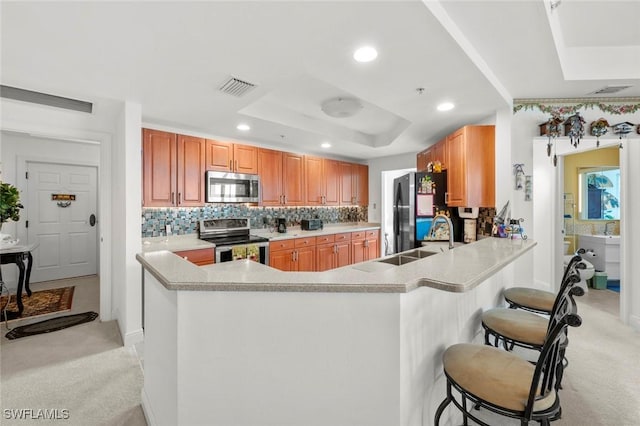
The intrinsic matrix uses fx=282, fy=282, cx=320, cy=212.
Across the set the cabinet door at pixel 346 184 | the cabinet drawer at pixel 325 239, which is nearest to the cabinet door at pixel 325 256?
the cabinet drawer at pixel 325 239

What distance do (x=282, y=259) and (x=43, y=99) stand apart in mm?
3012

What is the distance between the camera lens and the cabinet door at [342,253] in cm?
482

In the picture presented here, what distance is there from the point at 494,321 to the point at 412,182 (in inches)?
77.7

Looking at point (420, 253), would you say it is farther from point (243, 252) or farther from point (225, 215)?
point (225, 215)

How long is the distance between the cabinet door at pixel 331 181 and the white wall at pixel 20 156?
14.4 ft

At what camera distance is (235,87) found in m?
2.31

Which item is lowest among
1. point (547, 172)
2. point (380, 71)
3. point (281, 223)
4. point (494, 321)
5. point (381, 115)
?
point (494, 321)

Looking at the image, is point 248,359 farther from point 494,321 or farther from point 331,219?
point 331,219

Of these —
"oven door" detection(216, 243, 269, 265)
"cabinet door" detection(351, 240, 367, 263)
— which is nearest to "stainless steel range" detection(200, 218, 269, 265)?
"oven door" detection(216, 243, 269, 265)

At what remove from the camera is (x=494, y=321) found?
6.01 ft

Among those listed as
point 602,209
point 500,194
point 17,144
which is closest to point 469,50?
point 500,194

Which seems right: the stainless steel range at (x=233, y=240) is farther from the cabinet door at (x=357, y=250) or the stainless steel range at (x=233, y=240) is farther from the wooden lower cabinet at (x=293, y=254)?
the cabinet door at (x=357, y=250)

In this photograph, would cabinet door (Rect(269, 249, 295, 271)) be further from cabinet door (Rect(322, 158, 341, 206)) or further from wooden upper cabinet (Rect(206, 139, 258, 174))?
cabinet door (Rect(322, 158, 341, 206))

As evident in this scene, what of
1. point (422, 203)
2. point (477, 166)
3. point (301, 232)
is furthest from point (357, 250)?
point (477, 166)
